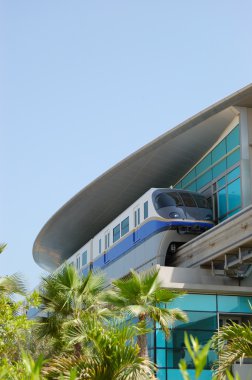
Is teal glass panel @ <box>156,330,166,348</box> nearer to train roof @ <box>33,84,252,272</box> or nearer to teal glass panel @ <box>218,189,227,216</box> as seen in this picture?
teal glass panel @ <box>218,189,227,216</box>

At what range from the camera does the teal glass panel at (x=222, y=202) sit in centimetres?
3014

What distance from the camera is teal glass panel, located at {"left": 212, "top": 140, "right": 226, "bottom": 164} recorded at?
3167cm

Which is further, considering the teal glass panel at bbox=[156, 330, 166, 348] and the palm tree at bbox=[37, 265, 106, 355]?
the teal glass panel at bbox=[156, 330, 166, 348]

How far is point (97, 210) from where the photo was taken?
47.8 metres

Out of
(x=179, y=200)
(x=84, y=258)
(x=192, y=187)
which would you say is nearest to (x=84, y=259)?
(x=84, y=258)

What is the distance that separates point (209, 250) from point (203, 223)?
129 inches

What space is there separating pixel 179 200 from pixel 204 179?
14.1ft

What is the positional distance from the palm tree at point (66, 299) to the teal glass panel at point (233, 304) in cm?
535

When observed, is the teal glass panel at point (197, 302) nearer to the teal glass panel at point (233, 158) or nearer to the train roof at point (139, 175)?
the teal glass panel at point (233, 158)

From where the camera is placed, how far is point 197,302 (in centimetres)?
2203

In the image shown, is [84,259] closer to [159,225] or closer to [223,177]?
[159,225]

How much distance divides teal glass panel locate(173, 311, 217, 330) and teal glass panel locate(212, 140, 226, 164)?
1125 cm

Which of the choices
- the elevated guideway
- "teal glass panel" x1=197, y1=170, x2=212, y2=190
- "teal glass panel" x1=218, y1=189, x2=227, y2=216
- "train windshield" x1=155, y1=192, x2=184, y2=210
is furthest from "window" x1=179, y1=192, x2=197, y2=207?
"teal glass panel" x1=197, y1=170, x2=212, y2=190

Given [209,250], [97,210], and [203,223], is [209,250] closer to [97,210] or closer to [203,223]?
[203,223]
